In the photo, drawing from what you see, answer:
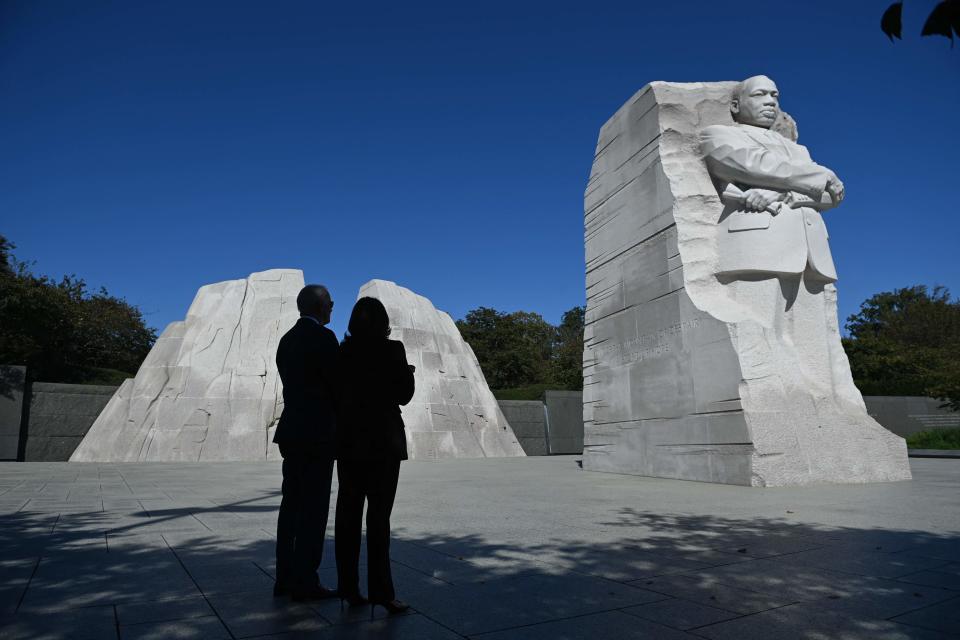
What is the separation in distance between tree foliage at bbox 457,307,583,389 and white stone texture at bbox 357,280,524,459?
61.5 feet

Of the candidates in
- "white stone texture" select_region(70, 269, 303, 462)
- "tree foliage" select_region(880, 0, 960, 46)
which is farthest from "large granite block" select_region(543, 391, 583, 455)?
"tree foliage" select_region(880, 0, 960, 46)

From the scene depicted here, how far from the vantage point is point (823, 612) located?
277cm

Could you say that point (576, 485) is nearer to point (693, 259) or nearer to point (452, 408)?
point (693, 259)

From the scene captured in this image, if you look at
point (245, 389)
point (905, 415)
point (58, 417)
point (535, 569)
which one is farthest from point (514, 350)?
point (535, 569)

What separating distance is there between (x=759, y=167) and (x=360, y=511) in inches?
310

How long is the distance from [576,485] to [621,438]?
7.62 feet

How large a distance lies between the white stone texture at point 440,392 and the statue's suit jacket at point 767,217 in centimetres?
955

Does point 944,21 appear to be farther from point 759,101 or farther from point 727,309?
point 759,101

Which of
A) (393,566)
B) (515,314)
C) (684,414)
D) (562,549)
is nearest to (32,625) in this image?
(393,566)

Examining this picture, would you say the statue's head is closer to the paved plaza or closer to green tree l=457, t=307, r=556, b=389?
the paved plaza

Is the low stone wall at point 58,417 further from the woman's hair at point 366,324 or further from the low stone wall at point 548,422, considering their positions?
the woman's hair at point 366,324

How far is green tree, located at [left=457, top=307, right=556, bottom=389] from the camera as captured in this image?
41.0 metres

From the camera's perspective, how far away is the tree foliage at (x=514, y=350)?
40.7 meters

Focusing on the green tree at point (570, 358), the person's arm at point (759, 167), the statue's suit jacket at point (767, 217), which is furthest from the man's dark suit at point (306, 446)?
the green tree at point (570, 358)
